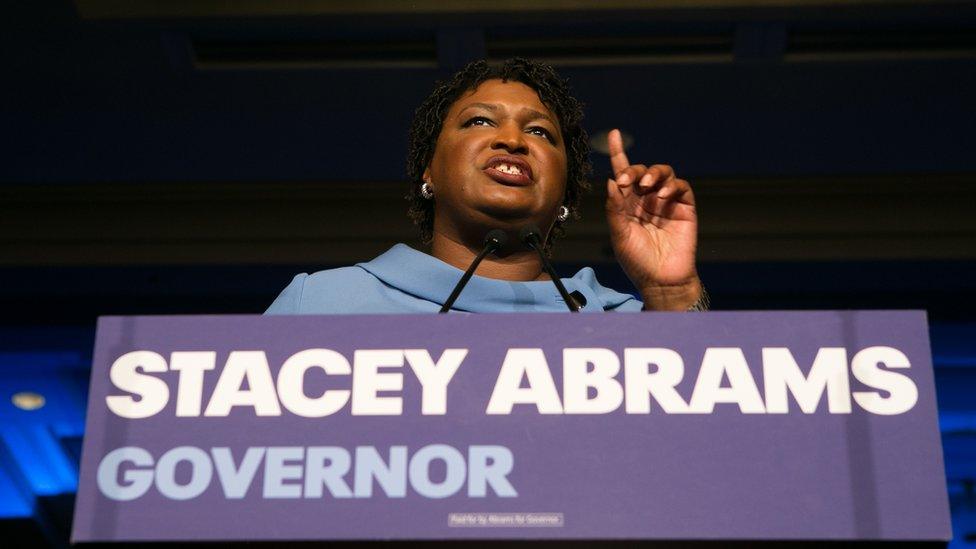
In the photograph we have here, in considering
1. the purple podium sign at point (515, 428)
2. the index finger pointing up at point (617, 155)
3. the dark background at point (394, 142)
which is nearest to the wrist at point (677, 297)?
the index finger pointing up at point (617, 155)

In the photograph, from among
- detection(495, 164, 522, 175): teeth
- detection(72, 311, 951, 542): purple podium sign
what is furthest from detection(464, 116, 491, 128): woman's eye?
detection(72, 311, 951, 542): purple podium sign

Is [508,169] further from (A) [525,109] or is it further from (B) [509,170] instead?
(A) [525,109]

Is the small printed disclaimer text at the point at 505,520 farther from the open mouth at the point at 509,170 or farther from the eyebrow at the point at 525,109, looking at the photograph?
the eyebrow at the point at 525,109

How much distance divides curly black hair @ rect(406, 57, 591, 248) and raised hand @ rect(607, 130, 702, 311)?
26 cm

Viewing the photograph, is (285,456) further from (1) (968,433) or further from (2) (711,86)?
(1) (968,433)

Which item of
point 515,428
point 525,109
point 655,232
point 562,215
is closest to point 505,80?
point 525,109

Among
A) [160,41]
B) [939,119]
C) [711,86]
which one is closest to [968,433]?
[939,119]

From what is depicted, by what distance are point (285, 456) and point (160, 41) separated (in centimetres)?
278

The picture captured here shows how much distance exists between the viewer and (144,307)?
179 inches

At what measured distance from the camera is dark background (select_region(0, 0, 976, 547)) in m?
3.31

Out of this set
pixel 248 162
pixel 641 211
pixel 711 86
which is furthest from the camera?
pixel 248 162

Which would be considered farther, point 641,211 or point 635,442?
point 641,211

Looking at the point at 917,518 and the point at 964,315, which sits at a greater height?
the point at 964,315

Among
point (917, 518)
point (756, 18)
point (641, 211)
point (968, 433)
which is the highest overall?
point (756, 18)
